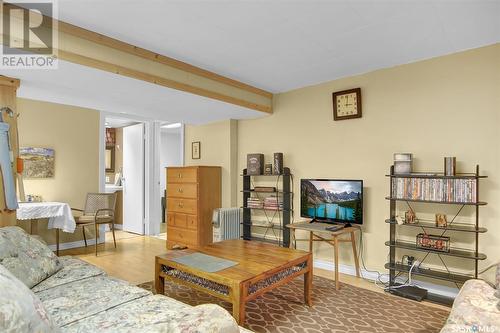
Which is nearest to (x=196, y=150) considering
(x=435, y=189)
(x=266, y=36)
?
(x=266, y=36)

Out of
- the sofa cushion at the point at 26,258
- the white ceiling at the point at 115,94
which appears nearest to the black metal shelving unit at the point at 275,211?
the white ceiling at the point at 115,94

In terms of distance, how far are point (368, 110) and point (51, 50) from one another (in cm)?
326

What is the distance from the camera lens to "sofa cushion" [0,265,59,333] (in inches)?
32.8

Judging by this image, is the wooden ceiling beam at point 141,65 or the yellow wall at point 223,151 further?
the yellow wall at point 223,151

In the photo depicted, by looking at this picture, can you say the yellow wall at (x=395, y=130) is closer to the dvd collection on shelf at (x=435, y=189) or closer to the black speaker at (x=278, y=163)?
the black speaker at (x=278, y=163)

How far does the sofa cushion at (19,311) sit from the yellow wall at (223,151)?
3.92 meters

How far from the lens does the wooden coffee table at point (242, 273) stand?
216 cm

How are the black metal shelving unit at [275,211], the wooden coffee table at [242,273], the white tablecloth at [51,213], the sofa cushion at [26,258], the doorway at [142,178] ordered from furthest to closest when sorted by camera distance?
the doorway at [142,178], the black metal shelving unit at [275,211], the white tablecloth at [51,213], the wooden coffee table at [242,273], the sofa cushion at [26,258]

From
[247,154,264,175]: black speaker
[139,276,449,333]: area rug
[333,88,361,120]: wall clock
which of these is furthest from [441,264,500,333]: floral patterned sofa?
[247,154,264,175]: black speaker

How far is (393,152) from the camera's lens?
3.45 m

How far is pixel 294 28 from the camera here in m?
2.56

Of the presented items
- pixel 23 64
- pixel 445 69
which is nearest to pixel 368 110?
pixel 445 69

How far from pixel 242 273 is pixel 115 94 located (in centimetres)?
252

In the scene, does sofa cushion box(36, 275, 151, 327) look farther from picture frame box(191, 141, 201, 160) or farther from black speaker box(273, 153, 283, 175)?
picture frame box(191, 141, 201, 160)
